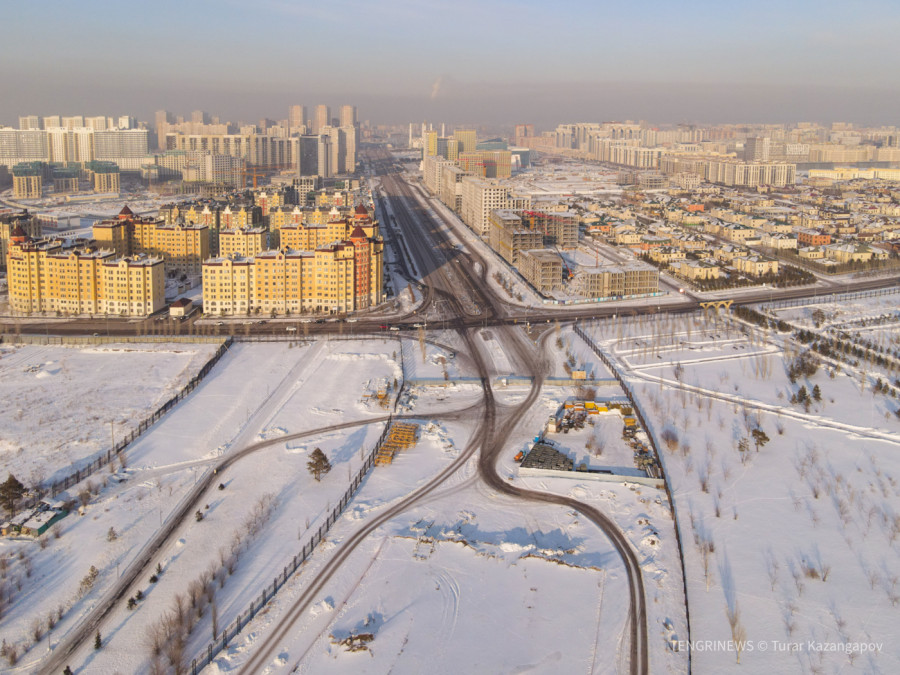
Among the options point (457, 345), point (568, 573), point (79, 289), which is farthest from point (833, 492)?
point (79, 289)

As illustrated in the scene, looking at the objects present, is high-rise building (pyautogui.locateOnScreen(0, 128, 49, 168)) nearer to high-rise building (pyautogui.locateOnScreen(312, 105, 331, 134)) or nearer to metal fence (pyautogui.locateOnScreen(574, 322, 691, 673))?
high-rise building (pyautogui.locateOnScreen(312, 105, 331, 134))

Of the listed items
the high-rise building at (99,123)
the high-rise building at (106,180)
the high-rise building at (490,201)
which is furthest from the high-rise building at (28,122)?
the high-rise building at (490,201)

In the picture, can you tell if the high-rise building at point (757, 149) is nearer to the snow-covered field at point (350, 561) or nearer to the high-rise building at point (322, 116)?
the high-rise building at point (322, 116)

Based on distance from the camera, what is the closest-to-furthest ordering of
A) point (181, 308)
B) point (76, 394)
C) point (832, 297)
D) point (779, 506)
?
point (779, 506), point (76, 394), point (181, 308), point (832, 297)

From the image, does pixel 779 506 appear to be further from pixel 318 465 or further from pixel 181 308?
pixel 181 308

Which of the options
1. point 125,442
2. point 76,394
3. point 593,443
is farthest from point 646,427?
point 76,394

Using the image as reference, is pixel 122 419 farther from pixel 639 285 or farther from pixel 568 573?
pixel 639 285

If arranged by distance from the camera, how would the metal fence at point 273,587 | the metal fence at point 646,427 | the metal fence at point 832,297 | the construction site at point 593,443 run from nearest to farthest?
the metal fence at point 273,587
the metal fence at point 646,427
the construction site at point 593,443
the metal fence at point 832,297
